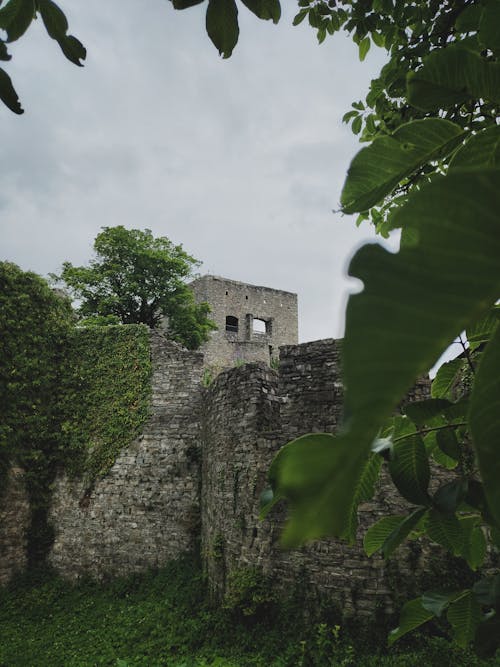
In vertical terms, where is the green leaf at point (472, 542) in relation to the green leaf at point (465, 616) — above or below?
above

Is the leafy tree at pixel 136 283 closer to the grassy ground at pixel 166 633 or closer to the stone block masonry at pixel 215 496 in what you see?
the stone block masonry at pixel 215 496

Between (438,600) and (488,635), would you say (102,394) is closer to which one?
(438,600)

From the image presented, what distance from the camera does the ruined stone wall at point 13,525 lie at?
911 cm

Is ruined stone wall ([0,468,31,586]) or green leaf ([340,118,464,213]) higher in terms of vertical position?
green leaf ([340,118,464,213])

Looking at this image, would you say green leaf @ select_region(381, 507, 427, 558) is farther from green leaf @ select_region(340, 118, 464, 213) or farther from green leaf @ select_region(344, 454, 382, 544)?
green leaf @ select_region(340, 118, 464, 213)

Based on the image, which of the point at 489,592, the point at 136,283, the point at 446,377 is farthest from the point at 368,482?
the point at 136,283

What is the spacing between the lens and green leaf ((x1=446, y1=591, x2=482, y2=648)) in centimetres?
110

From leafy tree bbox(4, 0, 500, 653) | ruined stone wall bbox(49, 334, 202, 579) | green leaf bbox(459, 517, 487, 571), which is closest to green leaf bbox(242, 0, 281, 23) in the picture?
leafy tree bbox(4, 0, 500, 653)

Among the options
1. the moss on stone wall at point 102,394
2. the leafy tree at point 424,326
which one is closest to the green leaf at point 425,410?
the leafy tree at point 424,326

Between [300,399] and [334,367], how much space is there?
2.15 ft

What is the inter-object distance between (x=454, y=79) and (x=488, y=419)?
62 cm

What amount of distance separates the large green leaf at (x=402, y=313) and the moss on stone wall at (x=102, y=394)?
10159 millimetres

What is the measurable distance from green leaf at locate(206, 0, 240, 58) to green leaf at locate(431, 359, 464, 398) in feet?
3.65

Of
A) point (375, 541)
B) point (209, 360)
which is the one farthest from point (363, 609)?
point (209, 360)
